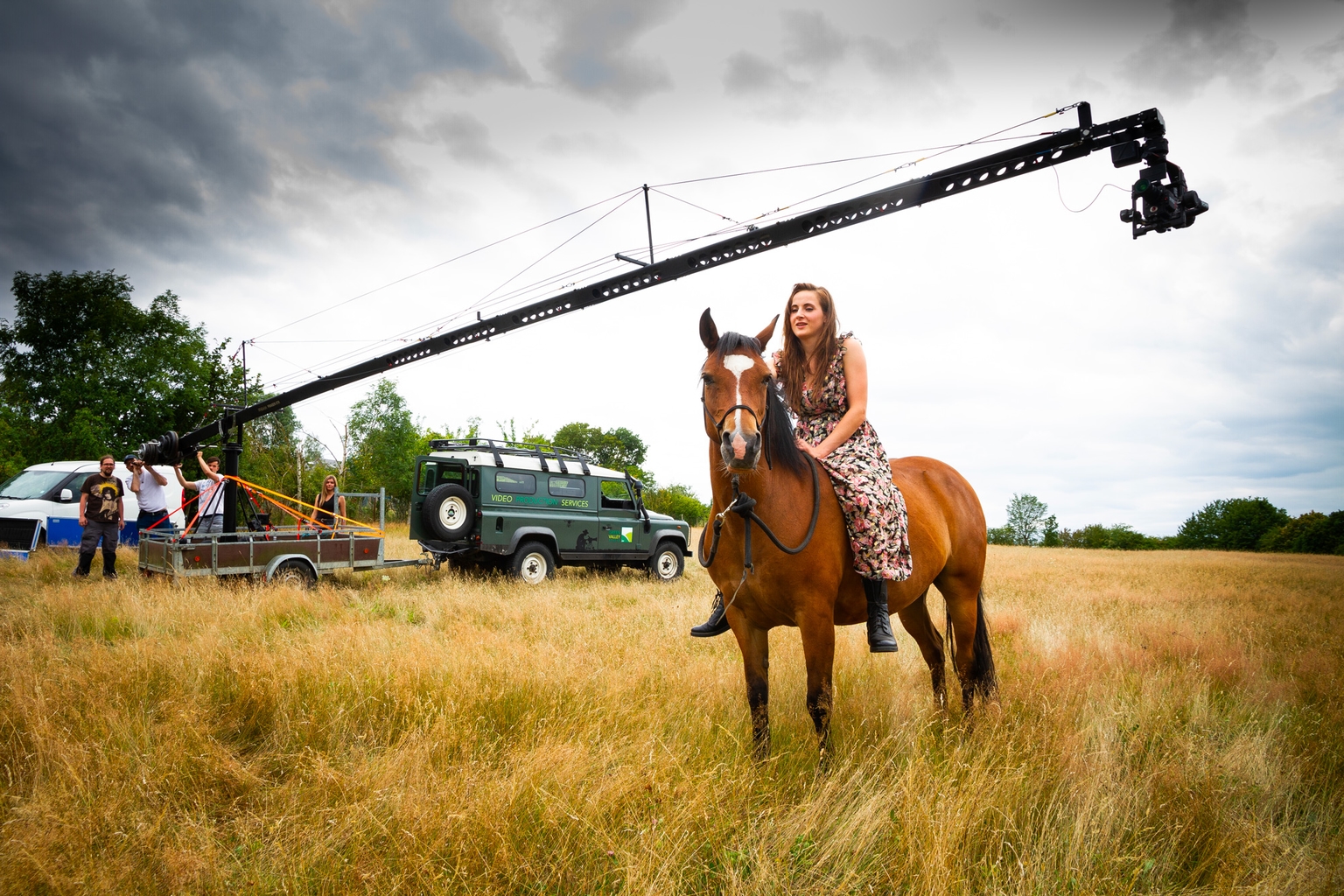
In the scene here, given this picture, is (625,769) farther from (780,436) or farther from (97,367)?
(97,367)

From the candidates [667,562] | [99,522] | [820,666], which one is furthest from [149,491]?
[820,666]

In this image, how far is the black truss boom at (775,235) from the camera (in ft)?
26.6

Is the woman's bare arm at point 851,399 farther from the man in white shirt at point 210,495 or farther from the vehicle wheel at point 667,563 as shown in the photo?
the man in white shirt at point 210,495

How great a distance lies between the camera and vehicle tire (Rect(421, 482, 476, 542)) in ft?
32.7

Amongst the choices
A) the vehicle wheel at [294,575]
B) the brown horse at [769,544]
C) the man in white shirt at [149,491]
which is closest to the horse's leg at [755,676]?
the brown horse at [769,544]

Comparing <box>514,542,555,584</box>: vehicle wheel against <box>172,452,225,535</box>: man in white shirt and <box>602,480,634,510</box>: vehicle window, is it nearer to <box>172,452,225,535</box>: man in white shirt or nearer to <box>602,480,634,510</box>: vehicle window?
<box>602,480,634,510</box>: vehicle window

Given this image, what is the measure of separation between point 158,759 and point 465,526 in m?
7.35

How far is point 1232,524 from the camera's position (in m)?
45.6

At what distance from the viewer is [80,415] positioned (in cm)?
2445

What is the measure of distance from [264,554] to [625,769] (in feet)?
26.2

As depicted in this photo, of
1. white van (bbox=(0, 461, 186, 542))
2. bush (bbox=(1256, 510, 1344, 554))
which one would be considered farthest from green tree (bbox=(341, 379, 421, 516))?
bush (bbox=(1256, 510, 1344, 554))

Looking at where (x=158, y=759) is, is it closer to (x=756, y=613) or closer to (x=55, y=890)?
(x=55, y=890)

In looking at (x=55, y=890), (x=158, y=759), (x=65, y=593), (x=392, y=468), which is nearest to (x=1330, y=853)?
(x=55, y=890)

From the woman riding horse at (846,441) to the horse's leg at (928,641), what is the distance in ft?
2.89
